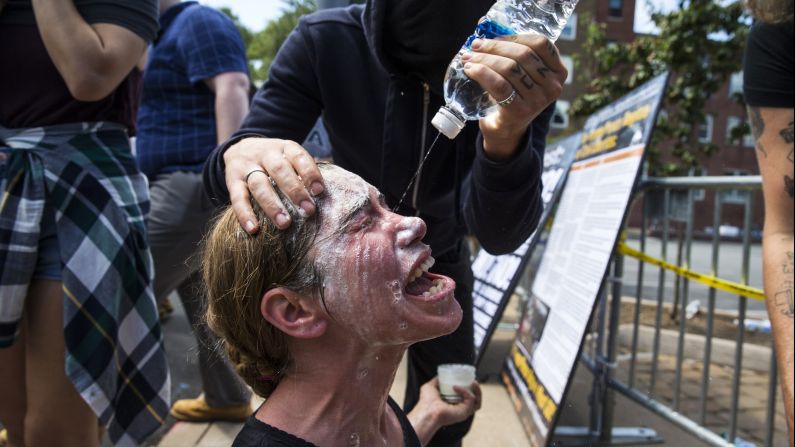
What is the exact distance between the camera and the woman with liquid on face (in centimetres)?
115

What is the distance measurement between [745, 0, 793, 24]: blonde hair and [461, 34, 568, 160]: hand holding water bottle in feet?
3.86

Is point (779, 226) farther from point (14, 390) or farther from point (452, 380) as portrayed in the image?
point (14, 390)

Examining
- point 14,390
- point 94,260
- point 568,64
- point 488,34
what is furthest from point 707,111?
point 14,390

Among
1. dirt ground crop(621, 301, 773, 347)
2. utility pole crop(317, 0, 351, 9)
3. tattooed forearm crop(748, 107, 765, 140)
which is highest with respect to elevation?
utility pole crop(317, 0, 351, 9)

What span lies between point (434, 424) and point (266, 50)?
24407mm

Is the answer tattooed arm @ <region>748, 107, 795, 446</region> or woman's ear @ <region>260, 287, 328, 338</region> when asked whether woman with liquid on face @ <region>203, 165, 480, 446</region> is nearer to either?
woman's ear @ <region>260, 287, 328, 338</region>

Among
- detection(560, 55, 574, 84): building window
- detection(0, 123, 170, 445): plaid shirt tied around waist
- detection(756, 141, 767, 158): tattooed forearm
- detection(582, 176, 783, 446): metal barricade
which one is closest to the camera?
detection(560, 55, 574, 84): building window

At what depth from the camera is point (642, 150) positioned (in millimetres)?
2893

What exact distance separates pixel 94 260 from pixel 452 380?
1.19 metres

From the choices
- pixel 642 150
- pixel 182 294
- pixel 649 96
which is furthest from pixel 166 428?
pixel 649 96

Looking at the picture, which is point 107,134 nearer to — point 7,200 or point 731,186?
point 7,200

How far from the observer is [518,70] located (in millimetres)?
1185

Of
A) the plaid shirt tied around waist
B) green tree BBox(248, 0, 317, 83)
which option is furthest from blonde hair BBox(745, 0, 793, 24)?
green tree BBox(248, 0, 317, 83)

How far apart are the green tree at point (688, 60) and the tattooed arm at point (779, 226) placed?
683 centimetres
